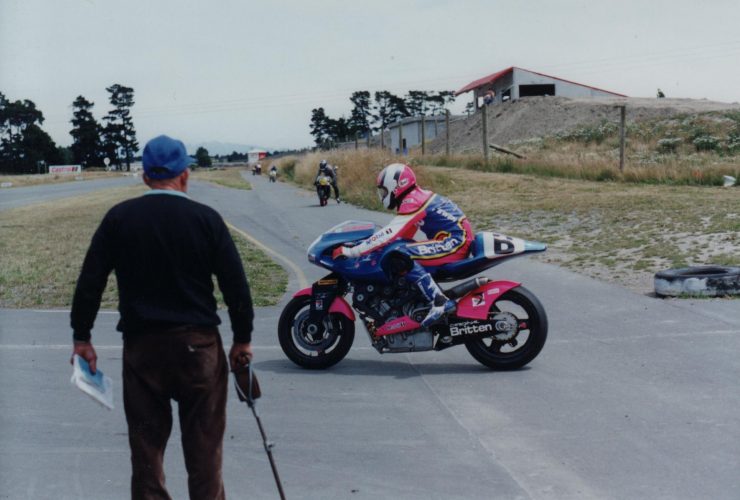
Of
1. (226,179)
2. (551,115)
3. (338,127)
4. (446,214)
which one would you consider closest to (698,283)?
(446,214)

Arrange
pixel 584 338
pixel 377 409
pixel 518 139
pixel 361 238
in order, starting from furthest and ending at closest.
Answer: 1. pixel 518 139
2. pixel 584 338
3. pixel 361 238
4. pixel 377 409

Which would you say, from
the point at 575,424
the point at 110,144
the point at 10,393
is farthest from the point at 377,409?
the point at 110,144

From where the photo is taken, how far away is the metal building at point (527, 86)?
77062mm

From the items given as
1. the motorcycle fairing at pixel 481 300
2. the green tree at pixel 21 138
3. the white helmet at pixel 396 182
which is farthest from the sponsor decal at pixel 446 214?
the green tree at pixel 21 138

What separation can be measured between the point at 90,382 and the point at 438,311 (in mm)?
4144

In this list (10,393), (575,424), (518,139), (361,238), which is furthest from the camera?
(518,139)

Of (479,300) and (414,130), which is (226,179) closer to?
(414,130)

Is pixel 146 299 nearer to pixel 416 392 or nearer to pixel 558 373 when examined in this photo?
pixel 416 392

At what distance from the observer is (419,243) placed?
7.90m

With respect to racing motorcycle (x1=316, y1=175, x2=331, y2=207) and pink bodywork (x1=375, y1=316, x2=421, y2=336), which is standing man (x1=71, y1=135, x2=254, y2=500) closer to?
pink bodywork (x1=375, y1=316, x2=421, y2=336)

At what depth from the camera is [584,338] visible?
8.95 meters

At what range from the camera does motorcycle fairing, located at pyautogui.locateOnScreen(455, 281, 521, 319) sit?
7859 millimetres

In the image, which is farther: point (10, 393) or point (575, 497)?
point (10, 393)

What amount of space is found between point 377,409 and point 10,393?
2.94m
